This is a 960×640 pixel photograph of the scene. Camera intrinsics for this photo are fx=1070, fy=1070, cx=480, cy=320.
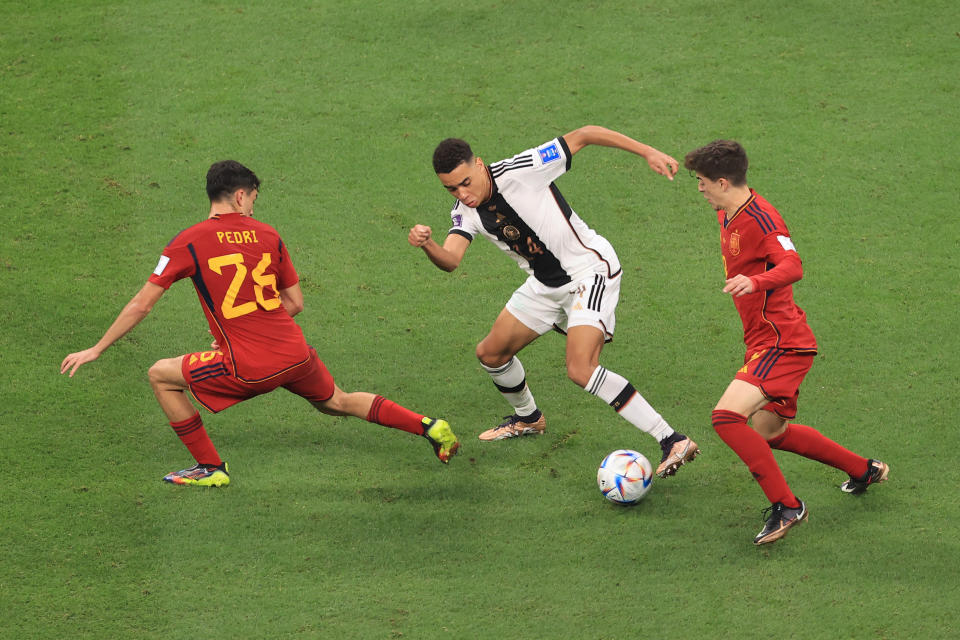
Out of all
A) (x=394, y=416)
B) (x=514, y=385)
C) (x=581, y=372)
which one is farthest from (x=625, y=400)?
(x=394, y=416)

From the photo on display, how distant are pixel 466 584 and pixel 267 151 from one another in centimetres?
489

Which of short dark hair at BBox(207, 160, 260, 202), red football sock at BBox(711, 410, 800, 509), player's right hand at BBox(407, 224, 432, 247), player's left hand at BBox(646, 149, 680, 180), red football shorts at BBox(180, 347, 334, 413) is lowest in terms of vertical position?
red football sock at BBox(711, 410, 800, 509)

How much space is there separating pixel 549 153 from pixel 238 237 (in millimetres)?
1810

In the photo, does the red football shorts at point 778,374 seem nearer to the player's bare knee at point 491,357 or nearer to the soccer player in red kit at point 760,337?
the soccer player in red kit at point 760,337

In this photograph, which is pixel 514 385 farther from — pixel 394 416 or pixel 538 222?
pixel 538 222

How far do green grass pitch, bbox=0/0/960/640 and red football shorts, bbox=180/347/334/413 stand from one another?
566mm

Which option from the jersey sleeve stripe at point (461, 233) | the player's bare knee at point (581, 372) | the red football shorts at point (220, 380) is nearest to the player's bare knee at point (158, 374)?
the red football shorts at point (220, 380)

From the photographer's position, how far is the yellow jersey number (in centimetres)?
548

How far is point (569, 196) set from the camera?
8.52 m

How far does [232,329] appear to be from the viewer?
5.61 meters

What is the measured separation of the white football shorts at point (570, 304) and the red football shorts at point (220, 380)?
4.19 feet

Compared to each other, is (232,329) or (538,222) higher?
(538,222)

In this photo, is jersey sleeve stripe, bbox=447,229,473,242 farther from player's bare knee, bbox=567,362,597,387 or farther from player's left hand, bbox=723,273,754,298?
player's left hand, bbox=723,273,754,298

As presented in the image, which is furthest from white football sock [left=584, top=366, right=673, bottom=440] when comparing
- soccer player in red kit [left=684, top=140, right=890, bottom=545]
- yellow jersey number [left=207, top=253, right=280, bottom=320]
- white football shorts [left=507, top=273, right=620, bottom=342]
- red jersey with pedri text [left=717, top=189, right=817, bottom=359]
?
yellow jersey number [left=207, top=253, right=280, bottom=320]
